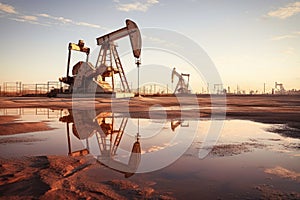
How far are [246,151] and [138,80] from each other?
27776 millimetres

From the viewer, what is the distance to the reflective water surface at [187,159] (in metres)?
3.02

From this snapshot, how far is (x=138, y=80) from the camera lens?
32344 mm

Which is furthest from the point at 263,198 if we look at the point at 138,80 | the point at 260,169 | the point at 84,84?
the point at 138,80

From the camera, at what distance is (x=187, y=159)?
440 cm

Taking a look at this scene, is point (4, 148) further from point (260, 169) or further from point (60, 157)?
point (260, 169)

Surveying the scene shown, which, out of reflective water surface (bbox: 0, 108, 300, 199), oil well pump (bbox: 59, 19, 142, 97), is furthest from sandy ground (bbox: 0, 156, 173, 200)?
oil well pump (bbox: 59, 19, 142, 97)

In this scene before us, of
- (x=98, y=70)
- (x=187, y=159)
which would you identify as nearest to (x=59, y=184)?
(x=187, y=159)

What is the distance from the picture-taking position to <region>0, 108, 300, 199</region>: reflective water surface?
9.90 feet

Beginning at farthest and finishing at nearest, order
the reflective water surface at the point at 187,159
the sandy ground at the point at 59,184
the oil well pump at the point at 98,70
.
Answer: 1. the oil well pump at the point at 98,70
2. the reflective water surface at the point at 187,159
3. the sandy ground at the point at 59,184

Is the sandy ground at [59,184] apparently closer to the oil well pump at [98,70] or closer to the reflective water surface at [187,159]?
the reflective water surface at [187,159]

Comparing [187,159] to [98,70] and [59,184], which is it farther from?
[98,70]

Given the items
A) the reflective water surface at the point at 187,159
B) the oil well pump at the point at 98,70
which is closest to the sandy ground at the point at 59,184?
the reflective water surface at the point at 187,159

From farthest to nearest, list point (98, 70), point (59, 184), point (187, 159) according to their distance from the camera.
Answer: point (98, 70) → point (187, 159) → point (59, 184)

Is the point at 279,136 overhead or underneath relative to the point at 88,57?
underneath
